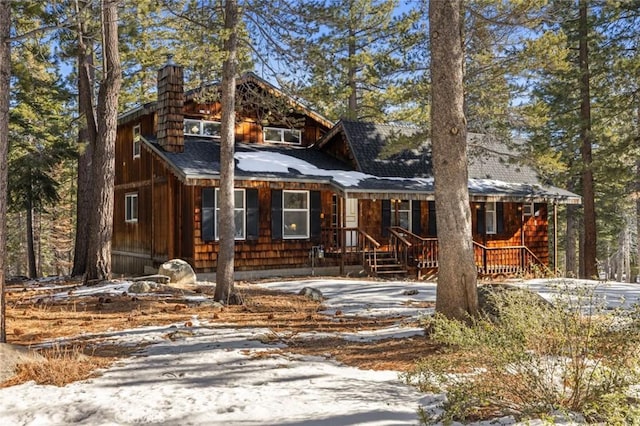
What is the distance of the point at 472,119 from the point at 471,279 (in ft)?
40.8

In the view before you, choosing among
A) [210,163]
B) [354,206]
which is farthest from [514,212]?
[210,163]

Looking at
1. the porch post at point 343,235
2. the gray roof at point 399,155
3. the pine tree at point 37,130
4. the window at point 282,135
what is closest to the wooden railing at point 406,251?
the porch post at point 343,235

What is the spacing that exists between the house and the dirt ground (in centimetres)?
422

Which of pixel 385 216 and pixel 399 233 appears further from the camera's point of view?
pixel 385 216

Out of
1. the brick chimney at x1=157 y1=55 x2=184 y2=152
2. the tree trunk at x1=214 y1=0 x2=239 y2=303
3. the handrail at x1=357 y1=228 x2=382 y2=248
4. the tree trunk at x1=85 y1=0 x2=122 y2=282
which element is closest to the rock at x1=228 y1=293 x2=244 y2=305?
the tree trunk at x1=214 y1=0 x2=239 y2=303

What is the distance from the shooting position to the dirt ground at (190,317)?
6.21 m

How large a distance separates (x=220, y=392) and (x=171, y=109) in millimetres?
12903

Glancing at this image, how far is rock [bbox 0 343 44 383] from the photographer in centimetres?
509

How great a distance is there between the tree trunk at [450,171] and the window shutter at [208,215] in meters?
9.74

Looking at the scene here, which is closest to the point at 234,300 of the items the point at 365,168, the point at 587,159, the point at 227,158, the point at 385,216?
the point at 227,158

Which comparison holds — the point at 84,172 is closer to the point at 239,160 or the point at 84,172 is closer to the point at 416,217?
the point at 239,160

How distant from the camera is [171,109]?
1617cm

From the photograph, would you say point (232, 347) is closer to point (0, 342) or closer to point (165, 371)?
point (165, 371)

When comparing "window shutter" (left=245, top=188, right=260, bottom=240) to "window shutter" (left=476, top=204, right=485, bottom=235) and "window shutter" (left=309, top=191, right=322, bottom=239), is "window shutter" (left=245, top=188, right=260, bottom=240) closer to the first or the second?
"window shutter" (left=309, top=191, right=322, bottom=239)
